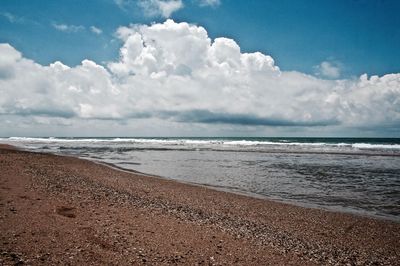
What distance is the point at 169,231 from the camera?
27.4 ft

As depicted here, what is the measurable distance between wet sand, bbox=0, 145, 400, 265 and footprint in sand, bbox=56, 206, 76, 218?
3 centimetres

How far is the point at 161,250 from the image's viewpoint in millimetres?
7047

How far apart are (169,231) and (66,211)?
3.33 meters

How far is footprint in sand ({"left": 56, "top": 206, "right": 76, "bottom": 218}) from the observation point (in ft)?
29.0

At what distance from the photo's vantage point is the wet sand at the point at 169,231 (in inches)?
262

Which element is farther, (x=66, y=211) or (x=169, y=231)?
(x=66, y=211)

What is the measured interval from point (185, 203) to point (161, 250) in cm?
537

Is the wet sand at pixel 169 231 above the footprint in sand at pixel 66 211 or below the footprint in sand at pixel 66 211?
below

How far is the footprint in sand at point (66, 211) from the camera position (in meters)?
8.84

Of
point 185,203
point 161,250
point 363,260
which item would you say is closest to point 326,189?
point 185,203

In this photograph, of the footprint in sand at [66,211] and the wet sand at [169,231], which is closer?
the wet sand at [169,231]

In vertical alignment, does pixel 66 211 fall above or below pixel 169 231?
above

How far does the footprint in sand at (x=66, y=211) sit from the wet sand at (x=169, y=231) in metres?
0.03

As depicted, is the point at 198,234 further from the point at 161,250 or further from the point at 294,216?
the point at 294,216
